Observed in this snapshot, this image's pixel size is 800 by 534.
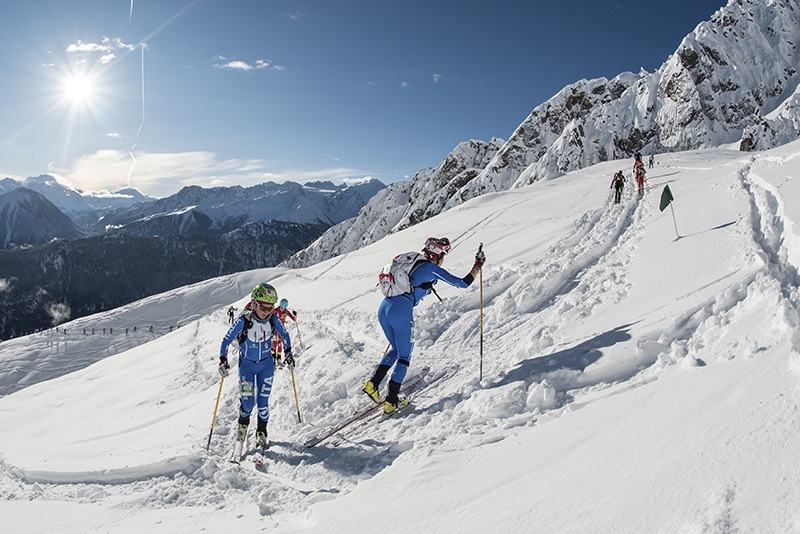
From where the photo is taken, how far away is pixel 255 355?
6578 millimetres

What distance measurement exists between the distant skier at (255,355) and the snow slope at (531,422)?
0.53m

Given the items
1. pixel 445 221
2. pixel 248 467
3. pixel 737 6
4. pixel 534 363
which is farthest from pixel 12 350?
pixel 737 6

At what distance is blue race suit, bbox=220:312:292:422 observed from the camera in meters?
6.54

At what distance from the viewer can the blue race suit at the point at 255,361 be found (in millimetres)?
6543

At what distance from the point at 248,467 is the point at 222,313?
26.3 m

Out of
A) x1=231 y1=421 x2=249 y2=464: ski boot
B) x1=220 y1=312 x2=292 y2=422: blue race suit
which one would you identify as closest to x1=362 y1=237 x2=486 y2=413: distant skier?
x1=220 y1=312 x2=292 y2=422: blue race suit

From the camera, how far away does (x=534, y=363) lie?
6.36 m

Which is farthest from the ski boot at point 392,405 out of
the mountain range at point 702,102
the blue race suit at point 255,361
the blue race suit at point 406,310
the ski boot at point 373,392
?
the mountain range at point 702,102

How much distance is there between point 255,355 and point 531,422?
4.05 meters

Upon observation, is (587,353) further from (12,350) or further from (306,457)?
(12,350)

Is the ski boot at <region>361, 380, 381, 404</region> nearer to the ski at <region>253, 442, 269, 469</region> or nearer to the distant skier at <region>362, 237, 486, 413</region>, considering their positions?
the distant skier at <region>362, 237, 486, 413</region>

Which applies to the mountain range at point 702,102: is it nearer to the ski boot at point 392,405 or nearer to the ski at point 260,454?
the ski boot at point 392,405

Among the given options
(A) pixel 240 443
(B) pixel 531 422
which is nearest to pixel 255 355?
(A) pixel 240 443

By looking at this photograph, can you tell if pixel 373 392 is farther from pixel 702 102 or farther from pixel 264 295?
pixel 702 102
